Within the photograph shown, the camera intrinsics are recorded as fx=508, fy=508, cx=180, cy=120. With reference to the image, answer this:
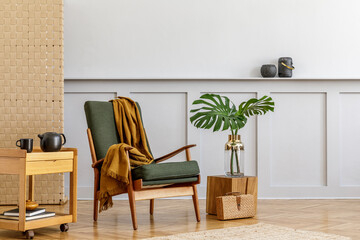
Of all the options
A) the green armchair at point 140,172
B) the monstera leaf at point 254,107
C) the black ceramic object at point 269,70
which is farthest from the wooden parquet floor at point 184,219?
the black ceramic object at point 269,70

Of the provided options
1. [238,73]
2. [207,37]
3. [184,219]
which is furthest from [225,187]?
[207,37]

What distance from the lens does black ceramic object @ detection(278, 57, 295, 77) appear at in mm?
5020

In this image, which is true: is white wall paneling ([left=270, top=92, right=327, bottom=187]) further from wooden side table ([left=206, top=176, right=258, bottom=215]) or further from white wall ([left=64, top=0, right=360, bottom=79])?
wooden side table ([left=206, top=176, right=258, bottom=215])

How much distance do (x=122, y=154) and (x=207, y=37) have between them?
2053 mm

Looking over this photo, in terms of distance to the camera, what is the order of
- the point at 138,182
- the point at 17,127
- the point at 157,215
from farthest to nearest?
the point at 17,127 → the point at 157,215 → the point at 138,182

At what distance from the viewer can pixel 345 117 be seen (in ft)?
16.8

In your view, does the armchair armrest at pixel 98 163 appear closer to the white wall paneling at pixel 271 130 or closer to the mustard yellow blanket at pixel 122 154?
the mustard yellow blanket at pixel 122 154

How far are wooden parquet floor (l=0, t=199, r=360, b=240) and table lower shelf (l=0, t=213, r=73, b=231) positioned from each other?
0.26 feet

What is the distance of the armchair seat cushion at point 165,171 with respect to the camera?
344 centimetres

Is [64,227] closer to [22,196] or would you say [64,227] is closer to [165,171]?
[22,196]

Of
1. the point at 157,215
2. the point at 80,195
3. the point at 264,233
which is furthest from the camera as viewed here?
the point at 80,195

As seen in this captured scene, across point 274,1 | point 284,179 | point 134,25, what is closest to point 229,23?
point 274,1

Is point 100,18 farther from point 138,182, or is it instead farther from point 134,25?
point 138,182

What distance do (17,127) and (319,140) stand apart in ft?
9.60
